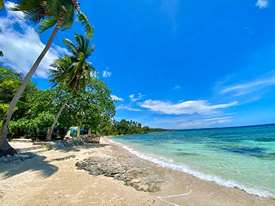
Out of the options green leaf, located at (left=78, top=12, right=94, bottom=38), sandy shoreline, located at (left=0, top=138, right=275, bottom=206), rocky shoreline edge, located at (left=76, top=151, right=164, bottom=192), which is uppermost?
green leaf, located at (left=78, top=12, right=94, bottom=38)

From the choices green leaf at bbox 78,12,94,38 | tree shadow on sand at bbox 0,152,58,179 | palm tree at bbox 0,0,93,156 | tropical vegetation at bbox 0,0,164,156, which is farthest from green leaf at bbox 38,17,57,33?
tree shadow on sand at bbox 0,152,58,179

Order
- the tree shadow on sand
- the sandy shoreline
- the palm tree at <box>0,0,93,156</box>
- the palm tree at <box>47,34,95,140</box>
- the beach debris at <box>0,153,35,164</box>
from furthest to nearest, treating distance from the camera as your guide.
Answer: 1. the palm tree at <box>47,34,95,140</box>
2. the palm tree at <box>0,0,93,156</box>
3. the beach debris at <box>0,153,35,164</box>
4. the tree shadow on sand
5. the sandy shoreline

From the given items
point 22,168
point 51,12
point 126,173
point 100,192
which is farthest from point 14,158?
point 51,12

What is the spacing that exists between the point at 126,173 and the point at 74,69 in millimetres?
12877

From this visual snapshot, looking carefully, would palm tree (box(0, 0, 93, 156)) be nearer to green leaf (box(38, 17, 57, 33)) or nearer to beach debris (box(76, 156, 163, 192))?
green leaf (box(38, 17, 57, 33))

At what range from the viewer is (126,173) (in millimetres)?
6922

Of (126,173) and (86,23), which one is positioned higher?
(86,23)

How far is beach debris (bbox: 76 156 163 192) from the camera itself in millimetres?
5871

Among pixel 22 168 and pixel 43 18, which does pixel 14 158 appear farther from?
pixel 43 18

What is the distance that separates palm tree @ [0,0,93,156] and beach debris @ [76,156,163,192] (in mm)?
4687

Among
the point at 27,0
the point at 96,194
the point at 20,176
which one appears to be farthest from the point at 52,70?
the point at 96,194

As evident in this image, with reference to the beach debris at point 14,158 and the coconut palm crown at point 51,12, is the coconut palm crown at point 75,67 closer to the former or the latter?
the coconut palm crown at point 51,12

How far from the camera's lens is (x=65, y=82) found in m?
18.4

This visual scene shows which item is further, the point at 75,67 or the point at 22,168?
the point at 75,67
